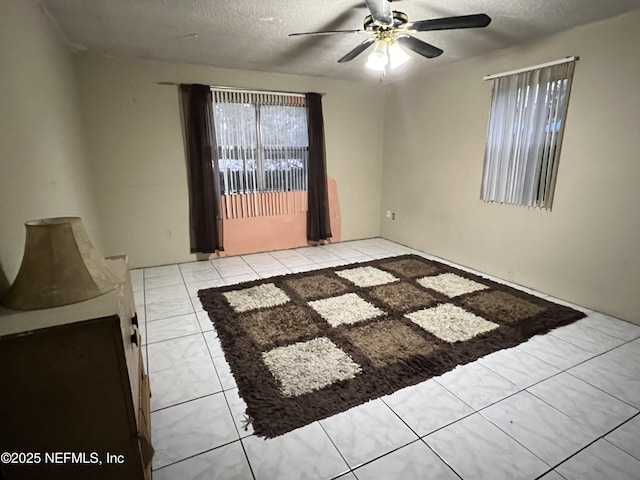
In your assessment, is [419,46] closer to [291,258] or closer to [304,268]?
[304,268]

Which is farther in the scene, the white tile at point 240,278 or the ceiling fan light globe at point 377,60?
the white tile at point 240,278

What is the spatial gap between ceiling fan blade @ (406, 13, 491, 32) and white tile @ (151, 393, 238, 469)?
8.29 feet

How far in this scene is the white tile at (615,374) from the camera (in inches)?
73.1

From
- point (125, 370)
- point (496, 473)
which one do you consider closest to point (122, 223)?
point (125, 370)

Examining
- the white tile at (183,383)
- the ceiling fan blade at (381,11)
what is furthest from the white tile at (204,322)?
the ceiling fan blade at (381,11)

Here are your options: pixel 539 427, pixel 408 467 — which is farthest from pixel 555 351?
pixel 408 467

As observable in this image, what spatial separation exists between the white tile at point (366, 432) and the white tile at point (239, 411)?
37 centimetres

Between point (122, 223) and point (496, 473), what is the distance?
3.99m

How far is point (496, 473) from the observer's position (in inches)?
54.6

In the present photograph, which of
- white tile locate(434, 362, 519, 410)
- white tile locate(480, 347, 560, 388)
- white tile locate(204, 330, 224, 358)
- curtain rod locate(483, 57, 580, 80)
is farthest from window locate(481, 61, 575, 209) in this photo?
white tile locate(204, 330, 224, 358)

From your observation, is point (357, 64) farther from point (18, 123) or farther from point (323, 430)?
point (323, 430)

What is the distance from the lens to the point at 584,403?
1771 millimetres

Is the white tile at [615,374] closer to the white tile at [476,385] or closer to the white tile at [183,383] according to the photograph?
the white tile at [476,385]

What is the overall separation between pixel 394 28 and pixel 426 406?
7.63 ft
